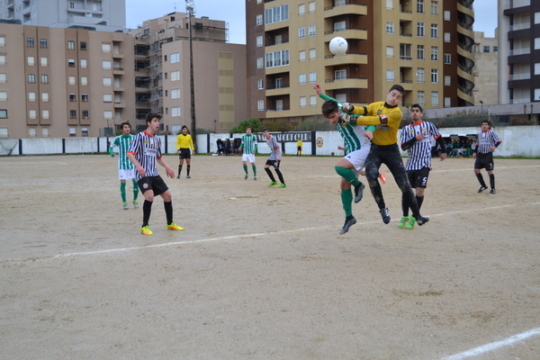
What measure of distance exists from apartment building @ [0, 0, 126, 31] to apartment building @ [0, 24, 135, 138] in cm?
708

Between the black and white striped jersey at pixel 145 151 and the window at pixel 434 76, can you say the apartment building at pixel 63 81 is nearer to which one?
the window at pixel 434 76

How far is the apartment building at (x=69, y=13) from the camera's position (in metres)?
100

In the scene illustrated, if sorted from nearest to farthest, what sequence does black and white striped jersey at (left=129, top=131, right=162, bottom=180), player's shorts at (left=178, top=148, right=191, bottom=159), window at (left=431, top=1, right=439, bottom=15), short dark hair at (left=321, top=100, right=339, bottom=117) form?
short dark hair at (left=321, top=100, right=339, bottom=117) → black and white striped jersey at (left=129, top=131, right=162, bottom=180) → player's shorts at (left=178, top=148, right=191, bottom=159) → window at (left=431, top=1, right=439, bottom=15)

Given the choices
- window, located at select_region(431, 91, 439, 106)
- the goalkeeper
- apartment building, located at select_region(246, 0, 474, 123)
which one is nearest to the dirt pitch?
the goalkeeper

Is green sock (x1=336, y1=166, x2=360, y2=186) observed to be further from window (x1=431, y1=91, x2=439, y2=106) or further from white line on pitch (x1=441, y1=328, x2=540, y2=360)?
window (x1=431, y1=91, x2=439, y2=106)

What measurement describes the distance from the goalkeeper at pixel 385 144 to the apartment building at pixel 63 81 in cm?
8361

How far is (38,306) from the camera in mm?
5770

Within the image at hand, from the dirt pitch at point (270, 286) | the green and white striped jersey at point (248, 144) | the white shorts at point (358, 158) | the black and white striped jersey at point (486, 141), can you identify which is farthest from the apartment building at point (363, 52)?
the white shorts at point (358, 158)

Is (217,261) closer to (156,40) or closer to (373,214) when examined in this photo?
(373,214)

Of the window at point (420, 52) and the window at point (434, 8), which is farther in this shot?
the window at point (434, 8)

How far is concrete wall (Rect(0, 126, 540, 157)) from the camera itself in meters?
37.3

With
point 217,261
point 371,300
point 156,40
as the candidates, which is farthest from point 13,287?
point 156,40

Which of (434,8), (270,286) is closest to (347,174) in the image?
(270,286)

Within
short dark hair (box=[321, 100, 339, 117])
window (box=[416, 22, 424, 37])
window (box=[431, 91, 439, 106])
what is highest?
window (box=[416, 22, 424, 37])
